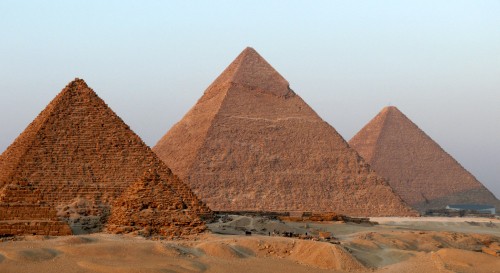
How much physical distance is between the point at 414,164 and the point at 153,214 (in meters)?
67.4

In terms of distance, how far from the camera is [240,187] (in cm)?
6656

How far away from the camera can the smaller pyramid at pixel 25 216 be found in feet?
77.7

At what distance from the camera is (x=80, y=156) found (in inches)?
1383

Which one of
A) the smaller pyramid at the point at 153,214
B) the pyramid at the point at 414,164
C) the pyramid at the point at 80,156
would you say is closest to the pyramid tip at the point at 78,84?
the pyramid at the point at 80,156

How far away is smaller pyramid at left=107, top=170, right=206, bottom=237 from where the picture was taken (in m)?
25.4

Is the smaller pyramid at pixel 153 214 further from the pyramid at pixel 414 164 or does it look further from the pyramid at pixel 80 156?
the pyramid at pixel 414 164

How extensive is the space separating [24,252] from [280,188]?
47.6 metres

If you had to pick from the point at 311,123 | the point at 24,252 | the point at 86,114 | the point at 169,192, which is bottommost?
the point at 24,252

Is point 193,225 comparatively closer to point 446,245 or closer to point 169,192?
point 169,192

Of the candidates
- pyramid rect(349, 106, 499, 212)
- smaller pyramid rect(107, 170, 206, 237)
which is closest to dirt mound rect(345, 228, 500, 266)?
smaller pyramid rect(107, 170, 206, 237)

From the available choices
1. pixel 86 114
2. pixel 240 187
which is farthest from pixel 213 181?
pixel 86 114

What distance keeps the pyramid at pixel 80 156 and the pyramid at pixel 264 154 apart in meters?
28.0

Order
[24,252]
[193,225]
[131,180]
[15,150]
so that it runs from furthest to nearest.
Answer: [15,150], [131,180], [193,225], [24,252]

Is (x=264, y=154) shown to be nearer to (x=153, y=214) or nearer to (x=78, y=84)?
(x=78, y=84)
